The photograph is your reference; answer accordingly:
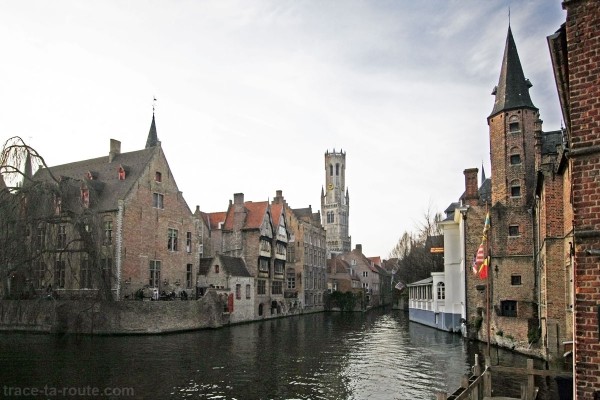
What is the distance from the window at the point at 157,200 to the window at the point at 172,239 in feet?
7.71

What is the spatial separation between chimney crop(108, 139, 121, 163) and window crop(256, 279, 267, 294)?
59.5ft

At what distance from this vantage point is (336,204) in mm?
127625

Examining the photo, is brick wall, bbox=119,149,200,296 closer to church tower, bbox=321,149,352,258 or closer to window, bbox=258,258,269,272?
window, bbox=258,258,269,272

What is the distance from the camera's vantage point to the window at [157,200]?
4021 centimetres

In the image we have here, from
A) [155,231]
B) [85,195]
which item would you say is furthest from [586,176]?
[155,231]

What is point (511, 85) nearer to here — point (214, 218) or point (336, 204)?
point (214, 218)

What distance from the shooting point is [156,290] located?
37469 mm

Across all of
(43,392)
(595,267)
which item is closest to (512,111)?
(595,267)

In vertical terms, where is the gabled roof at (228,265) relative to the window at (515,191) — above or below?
below

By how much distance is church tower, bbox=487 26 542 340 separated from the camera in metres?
26.7

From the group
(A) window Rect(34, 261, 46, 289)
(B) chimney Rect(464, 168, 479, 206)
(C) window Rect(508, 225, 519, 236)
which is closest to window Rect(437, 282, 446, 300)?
(B) chimney Rect(464, 168, 479, 206)

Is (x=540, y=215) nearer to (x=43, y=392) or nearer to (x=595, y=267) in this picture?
(x=595, y=267)

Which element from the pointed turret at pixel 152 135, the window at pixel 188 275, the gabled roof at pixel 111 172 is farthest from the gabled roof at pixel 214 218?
the gabled roof at pixel 111 172

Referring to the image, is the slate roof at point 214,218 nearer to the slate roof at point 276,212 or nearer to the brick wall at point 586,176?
the slate roof at point 276,212
